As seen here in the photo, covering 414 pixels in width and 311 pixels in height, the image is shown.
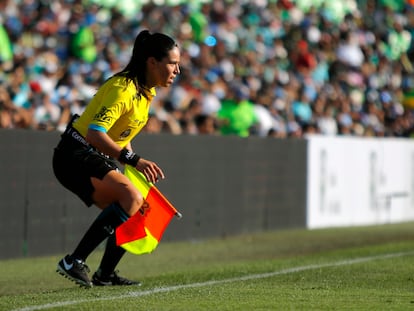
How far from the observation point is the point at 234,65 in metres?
22.2

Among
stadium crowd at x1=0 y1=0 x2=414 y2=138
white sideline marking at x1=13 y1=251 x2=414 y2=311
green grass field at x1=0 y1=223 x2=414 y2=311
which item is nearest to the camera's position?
white sideline marking at x1=13 y1=251 x2=414 y2=311

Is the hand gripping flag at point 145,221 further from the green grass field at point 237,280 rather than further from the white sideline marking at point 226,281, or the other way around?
the white sideline marking at point 226,281

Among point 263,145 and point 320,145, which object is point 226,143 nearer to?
point 263,145

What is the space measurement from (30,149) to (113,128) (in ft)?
17.3

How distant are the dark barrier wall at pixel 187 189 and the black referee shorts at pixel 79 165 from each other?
4678mm

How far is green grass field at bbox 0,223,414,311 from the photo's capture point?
301 inches

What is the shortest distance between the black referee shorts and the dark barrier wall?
468 centimetres

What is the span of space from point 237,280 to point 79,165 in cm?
194

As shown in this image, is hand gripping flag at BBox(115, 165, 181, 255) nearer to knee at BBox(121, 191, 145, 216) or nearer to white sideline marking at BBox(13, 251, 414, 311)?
white sideline marking at BBox(13, 251, 414, 311)

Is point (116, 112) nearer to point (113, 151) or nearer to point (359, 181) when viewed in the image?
point (113, 151)

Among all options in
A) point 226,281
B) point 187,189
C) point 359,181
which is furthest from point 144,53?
point 359,181

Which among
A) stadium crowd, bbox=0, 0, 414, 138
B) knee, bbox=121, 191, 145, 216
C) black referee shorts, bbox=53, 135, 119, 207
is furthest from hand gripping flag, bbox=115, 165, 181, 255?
stadium crowd, bbox=0, 0, 414, 138

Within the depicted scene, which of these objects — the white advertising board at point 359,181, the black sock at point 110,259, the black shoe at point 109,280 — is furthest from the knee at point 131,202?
the white advertising board at point 359,181

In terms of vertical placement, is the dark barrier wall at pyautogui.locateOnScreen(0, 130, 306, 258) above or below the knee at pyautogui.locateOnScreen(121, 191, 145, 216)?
below
